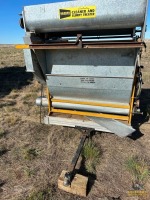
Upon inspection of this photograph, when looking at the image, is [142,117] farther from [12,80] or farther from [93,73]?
[12,80]

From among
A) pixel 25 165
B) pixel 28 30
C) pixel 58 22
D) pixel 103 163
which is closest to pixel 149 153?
pixel 103 163

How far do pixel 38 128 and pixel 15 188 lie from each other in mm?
1801

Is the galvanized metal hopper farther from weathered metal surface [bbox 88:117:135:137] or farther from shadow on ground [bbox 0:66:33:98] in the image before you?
shadow on ground [bbox 0:66:33:98]

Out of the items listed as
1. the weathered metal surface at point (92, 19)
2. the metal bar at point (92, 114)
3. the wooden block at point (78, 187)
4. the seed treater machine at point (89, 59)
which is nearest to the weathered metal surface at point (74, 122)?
the seed treater machine at point (89, 59)

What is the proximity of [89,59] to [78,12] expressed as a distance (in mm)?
807

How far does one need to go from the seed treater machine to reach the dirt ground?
353 mm

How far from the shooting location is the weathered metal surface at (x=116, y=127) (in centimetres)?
390

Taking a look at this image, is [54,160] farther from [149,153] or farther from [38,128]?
[149,153]

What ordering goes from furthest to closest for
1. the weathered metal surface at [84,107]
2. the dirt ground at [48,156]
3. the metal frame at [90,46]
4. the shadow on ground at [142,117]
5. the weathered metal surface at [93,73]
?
the shadow on ground at [142,117]
the weathered metal surface at [84,107]
the weathered metal surface at [93,73]
the metal frame at [90,46]
the dirt ground at [48,156]

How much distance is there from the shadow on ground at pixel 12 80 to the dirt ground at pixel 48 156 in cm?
207

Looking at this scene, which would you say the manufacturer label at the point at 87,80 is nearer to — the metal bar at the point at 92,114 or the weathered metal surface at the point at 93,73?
the weathered metal surface at the point at 93,73

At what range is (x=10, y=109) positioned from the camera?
5957 millimetres

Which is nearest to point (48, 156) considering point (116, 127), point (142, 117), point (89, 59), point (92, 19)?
point (116, 127)

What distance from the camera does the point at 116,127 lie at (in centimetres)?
400
